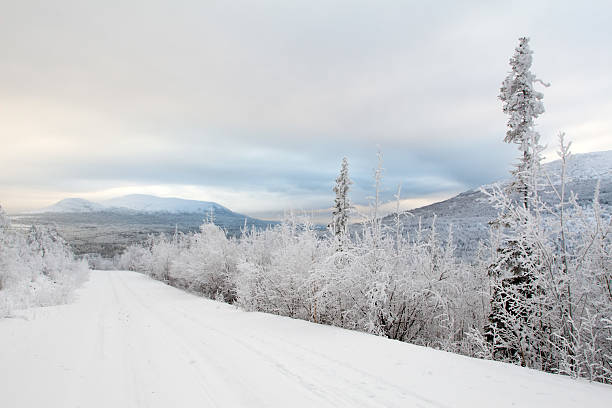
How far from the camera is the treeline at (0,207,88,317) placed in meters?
19.4

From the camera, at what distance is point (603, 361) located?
6.95m

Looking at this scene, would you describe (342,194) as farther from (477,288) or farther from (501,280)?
(501,280)

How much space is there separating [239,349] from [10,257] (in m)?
30.0

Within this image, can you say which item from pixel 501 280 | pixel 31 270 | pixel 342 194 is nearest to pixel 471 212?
pixel 342 194

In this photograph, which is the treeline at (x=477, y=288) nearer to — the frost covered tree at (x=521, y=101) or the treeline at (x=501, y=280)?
the treeline at (x=501, y=280)

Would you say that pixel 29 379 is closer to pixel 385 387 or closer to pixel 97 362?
pixel 97 362

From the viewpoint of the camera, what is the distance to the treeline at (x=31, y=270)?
763 inches

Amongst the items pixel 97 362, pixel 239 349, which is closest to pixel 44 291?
pixel 97 362

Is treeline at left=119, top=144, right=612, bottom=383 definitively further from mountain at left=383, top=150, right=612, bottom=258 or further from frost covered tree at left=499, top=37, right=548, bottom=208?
frost covered tree at left=499, top=37, right=548, bottom=208

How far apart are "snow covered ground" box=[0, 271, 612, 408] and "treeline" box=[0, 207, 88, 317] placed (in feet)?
27.4

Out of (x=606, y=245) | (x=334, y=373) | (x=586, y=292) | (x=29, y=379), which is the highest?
(x=606, y=245)

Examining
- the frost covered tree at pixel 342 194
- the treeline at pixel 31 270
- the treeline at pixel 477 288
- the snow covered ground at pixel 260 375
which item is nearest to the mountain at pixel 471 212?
the treeline at pixel 477 288

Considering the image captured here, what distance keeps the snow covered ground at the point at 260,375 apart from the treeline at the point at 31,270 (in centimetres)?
834

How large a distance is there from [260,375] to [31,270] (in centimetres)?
4092
